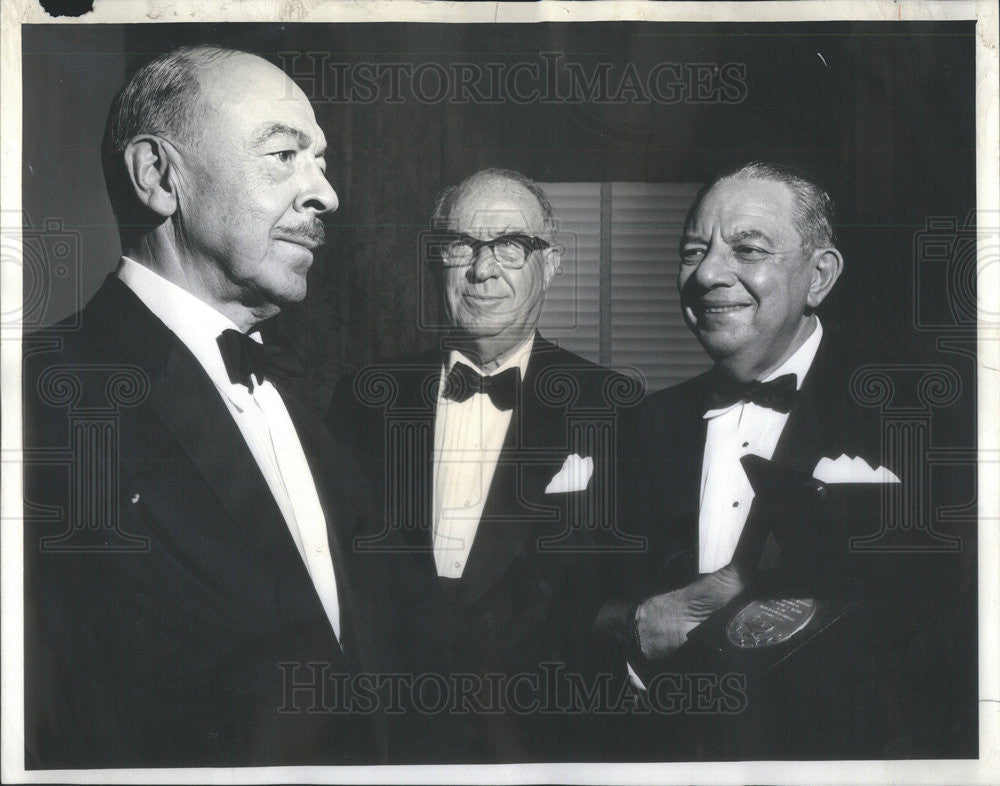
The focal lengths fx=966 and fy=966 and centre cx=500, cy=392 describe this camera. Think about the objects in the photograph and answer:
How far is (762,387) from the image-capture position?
3416mm

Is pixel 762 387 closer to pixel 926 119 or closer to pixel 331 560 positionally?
pixel 926 119

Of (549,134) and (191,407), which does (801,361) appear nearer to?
(549,134)

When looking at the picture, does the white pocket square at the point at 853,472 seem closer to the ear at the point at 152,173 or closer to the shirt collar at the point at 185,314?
the shirt collar at the point at 185,314

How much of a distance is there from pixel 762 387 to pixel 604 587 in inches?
35.4

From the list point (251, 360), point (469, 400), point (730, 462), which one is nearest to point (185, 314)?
point (251, 360)

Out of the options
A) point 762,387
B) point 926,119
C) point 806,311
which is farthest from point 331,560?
point 926,119

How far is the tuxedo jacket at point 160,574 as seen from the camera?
334cm

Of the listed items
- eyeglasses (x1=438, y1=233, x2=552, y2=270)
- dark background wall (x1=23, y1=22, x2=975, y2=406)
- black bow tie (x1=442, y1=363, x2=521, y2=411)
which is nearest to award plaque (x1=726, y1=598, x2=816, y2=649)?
dark background wall (x1=23, y1=22, x2=975, y2=406)

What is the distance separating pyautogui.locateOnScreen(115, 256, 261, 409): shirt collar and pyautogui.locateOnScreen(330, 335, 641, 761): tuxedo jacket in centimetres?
42

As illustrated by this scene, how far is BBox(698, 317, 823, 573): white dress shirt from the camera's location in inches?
133

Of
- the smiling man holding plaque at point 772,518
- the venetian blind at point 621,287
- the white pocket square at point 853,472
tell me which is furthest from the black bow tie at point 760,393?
the white pocket square at point 853,472

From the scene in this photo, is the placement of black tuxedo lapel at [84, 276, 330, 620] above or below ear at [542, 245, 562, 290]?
below

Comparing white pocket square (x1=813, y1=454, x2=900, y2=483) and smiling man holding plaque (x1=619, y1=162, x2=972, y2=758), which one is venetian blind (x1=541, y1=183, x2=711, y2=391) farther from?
white pocket square (x1=813, y1=454, x2=900, y2=483)

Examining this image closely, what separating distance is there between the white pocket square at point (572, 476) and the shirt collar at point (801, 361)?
21.5 inches
